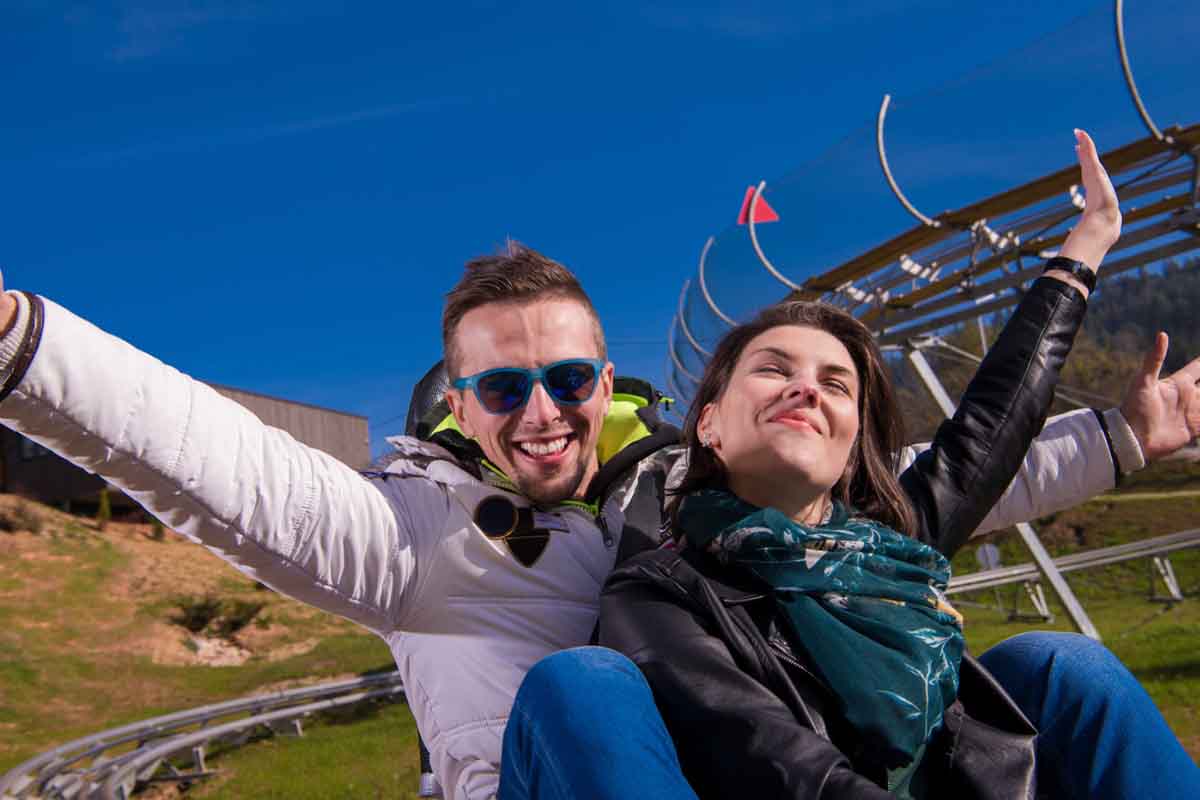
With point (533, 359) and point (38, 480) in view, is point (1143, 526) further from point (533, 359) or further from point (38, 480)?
point (38, 480)

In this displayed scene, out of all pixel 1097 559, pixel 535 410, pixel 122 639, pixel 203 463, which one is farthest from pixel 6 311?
pixel 122 639

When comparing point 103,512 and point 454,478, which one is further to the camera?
point 103,512

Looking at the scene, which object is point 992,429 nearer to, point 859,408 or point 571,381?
point 859,408

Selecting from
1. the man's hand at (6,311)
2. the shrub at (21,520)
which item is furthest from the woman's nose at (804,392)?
the shrub at (21,520)

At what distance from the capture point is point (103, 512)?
100.0ft

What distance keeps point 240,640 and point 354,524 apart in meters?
21.2

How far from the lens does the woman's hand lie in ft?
8.22

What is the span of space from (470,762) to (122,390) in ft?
2.92

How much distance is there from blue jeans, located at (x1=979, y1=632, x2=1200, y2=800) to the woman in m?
0.11

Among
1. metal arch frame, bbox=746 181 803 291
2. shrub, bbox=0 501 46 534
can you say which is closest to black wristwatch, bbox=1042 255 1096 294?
metal arch frame, bbox=746 181 803 291

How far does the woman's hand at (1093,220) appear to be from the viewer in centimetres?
251

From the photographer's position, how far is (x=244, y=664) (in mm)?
20375

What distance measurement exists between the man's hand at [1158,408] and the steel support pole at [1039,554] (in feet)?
13.3

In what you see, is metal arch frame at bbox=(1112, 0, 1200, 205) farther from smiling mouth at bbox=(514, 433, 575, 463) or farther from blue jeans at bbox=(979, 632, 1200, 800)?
smiling mouth at bbox=(514, 433, 575, 463)
